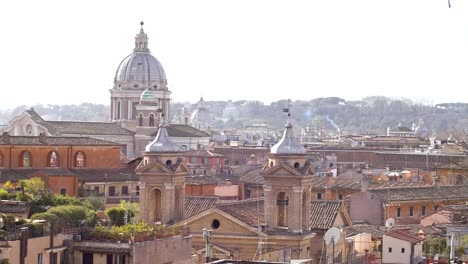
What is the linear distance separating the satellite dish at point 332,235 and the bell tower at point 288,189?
3.31 feet

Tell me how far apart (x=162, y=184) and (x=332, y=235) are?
4.80m

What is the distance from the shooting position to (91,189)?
→ 49.8m

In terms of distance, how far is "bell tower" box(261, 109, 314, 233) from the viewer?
3356cm

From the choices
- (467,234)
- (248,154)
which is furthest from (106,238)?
(248,154)

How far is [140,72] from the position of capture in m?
83.8

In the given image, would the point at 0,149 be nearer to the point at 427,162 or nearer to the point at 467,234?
the point at 467,234

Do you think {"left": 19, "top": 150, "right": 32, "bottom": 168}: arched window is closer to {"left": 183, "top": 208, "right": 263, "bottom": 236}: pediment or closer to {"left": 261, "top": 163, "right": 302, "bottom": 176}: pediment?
{"left": 183, "top": 208, "right": 263, "bottom": 236}: pediment

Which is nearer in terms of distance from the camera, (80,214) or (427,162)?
(80,214)

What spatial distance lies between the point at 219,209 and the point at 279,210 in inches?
A: 57.6

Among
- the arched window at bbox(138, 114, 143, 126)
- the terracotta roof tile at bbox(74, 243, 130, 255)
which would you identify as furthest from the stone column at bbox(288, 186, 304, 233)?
the arched window at bbox(138, 114, 143, 126)

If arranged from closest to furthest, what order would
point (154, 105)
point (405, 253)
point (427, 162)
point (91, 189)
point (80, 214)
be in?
point (80, 214), point (405, 253), point (91, 189), point (427, 162), point (154, 105)

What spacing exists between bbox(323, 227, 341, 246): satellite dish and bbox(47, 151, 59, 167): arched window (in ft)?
68.8

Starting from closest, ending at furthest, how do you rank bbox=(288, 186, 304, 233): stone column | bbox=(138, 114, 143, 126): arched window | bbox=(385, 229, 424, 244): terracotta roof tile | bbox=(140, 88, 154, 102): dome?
bbox=(385, 229, 424, 244): terracotta roof tile → bbox=(288, 186, 304, 233): stone column → bbox=(138, 114, 143, 126): arched window → bbox=(140, 88, 154, 102): dome

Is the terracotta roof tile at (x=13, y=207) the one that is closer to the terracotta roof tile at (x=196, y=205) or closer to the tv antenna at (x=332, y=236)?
the tv antenna at (x=332, y=236)
